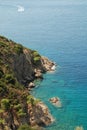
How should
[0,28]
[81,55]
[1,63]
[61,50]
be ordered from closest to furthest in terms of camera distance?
[1,63]
[81,55]
[61,50]
[0,28]

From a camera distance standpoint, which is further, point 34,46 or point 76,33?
point 76,33

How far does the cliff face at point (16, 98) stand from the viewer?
67875 mm

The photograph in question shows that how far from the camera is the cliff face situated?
67.9 meters

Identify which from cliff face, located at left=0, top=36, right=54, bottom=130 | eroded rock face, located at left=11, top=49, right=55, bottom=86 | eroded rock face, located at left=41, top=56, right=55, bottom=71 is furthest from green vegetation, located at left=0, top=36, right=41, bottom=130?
eroded rock face, located at left=41, top=56, right=55, bottom=71

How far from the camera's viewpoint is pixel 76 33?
180875 millimetres

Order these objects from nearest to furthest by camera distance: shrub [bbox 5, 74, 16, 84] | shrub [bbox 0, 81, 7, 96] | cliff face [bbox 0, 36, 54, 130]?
cliff face [bbox 0, 36, 54, 130]
shrub [bbox 0, 81, 7, 96]
shrub [bbox 5, 74, 16, 84]

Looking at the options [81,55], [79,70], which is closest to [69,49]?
[81,55]

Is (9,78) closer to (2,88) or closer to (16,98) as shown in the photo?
(2,88)

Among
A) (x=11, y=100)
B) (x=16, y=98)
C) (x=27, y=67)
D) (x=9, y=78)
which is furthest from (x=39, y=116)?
(x=27, y=67)

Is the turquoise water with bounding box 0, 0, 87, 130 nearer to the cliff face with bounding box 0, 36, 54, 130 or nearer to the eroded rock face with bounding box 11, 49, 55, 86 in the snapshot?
the eroded rock face with bounding box 11, 49, 55, 86

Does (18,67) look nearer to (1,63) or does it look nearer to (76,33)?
(1,63)

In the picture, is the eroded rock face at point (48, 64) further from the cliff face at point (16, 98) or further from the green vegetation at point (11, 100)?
the green vegetation at point (11, 100)

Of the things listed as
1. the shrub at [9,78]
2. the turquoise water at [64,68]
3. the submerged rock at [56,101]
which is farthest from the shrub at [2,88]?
the submerged rock at [56,101]

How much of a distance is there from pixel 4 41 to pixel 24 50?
777 cm
